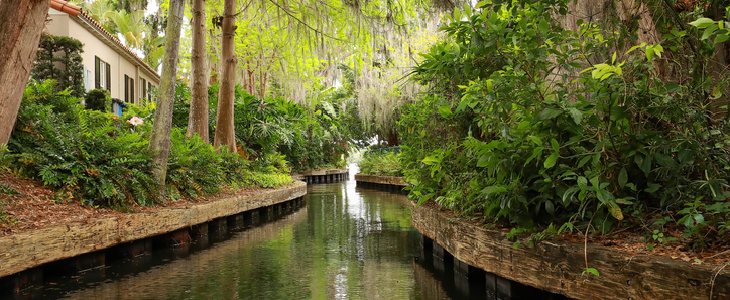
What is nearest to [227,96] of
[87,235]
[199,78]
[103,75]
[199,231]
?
[199,78]

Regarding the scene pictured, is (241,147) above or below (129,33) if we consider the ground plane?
below

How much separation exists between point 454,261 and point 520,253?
177 centimetres

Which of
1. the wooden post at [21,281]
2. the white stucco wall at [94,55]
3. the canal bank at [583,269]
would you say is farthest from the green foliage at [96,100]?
the canal bank at [583,269]

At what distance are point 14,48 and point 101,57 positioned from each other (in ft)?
52.3

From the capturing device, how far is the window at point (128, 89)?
23.2m

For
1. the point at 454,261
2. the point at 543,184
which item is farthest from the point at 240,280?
the point at 543,184

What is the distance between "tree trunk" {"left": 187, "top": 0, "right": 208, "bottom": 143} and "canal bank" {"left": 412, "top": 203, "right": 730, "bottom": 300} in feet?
26.7

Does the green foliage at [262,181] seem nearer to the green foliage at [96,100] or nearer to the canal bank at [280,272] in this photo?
the canal bank at [280,272]

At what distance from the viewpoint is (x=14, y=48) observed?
220 inches

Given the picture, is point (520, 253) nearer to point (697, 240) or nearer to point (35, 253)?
point (697, 240)

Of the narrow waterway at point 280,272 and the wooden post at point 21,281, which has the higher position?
the wooden post at point 21,281

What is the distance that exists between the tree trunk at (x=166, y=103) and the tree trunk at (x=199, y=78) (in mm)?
3488

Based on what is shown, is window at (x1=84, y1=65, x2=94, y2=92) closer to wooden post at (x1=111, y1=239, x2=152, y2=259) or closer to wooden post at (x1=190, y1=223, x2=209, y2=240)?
wooden post at (x1=190, y1=223, x2=209, y2=240)

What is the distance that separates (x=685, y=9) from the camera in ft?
13.4
